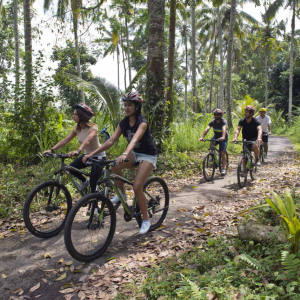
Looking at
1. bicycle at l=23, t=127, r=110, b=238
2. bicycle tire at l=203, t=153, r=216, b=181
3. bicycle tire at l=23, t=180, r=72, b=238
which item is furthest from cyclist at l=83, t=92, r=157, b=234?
bicycle tire at l=203, t=153, r=216, b=181

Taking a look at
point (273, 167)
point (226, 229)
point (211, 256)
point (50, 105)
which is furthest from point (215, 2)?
point (211, 256)

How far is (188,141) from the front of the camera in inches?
458

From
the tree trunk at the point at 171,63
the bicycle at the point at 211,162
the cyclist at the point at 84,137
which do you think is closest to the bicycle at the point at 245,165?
the bicycle at the point at 211,162

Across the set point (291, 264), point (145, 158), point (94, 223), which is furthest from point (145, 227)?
point (291, 264)

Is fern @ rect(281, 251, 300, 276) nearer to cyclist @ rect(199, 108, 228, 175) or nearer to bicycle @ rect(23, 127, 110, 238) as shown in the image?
bicycle @ rect(23, 127, 110, 238)

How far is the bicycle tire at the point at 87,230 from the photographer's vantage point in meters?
3.40

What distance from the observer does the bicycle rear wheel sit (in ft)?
14.9

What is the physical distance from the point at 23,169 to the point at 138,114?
16.3ft

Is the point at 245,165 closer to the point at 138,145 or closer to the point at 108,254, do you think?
the point at 138,145

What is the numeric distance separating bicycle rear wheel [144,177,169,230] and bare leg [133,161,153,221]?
0.90 ft

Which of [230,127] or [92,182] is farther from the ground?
[230,127]

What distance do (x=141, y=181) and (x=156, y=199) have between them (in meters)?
0.70

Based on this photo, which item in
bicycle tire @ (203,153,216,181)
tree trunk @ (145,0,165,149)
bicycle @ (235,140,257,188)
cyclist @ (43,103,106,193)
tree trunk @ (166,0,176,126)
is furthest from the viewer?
tree trunk @ (166,0,176,126)

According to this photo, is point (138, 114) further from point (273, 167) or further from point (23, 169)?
point (273, 167)
